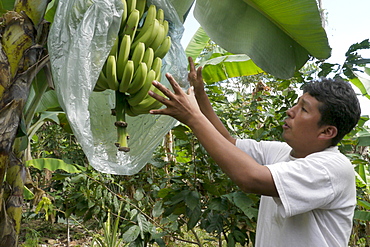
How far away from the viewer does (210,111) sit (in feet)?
3.93

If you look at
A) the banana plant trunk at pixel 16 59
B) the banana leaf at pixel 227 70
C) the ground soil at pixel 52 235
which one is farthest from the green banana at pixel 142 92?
the ground soil at pixel 52 235

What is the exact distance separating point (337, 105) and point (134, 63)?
572 mm

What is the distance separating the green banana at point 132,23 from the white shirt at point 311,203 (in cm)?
50

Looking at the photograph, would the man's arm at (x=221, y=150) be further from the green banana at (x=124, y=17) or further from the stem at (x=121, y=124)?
the green banana at (x=124, y=17)

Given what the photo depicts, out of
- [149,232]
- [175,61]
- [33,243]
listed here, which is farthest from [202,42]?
[33,243]

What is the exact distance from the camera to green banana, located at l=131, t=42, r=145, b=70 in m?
0.89

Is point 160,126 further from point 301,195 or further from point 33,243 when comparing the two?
point 33,243

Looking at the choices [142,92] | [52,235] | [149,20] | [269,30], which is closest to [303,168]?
[142,92]

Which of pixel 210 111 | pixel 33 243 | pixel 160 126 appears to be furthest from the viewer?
pixel 33 243

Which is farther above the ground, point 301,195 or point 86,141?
point 86,141

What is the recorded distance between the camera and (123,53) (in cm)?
88

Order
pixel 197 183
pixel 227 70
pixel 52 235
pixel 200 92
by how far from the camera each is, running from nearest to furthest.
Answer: pixel 200 92 → pixel 197 183 → pixel 227 70 → pixel 52 235

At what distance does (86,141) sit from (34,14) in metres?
0.43

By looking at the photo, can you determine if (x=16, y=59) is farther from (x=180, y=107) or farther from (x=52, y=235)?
(x=52, y=235)
